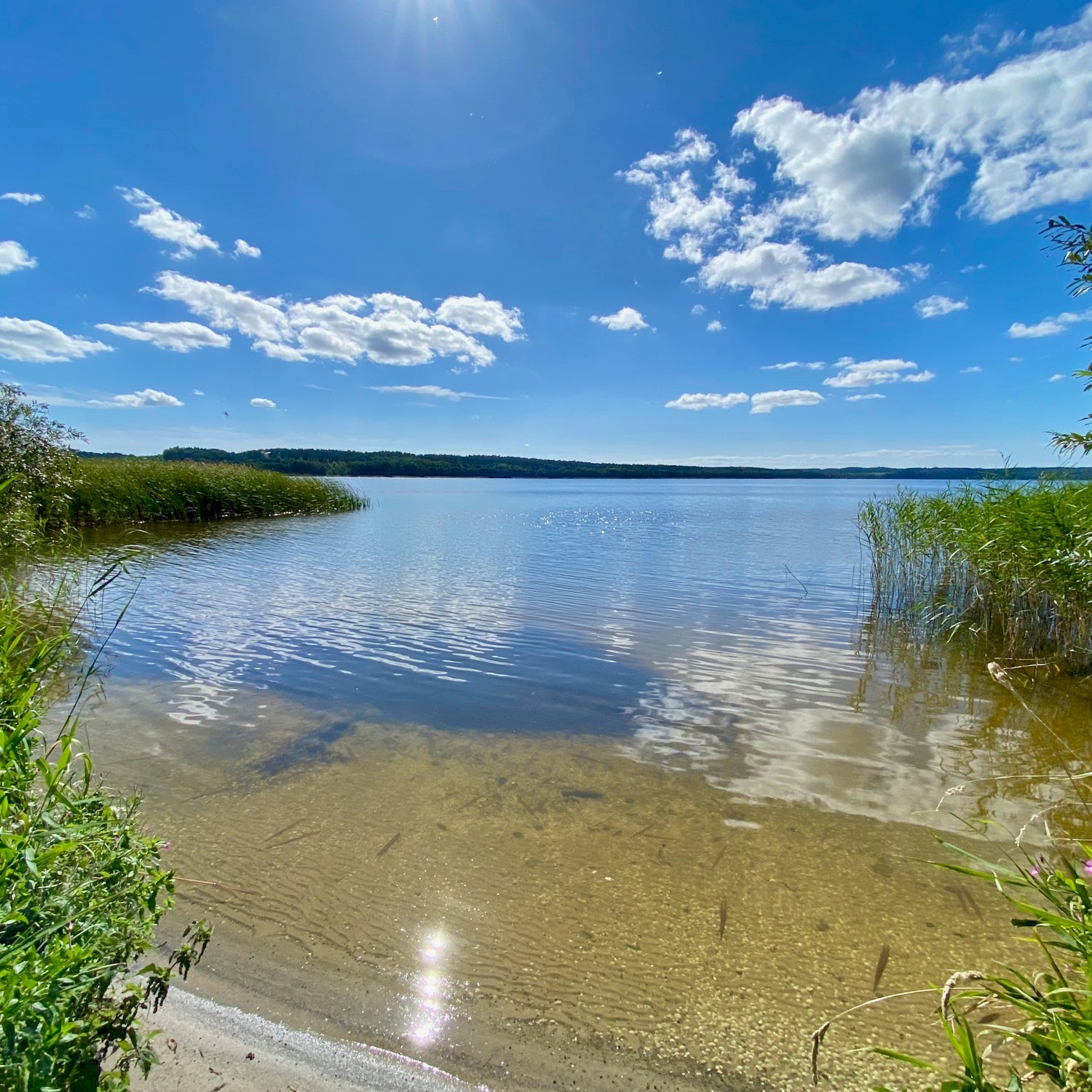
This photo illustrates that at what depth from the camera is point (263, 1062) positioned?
2.30 m

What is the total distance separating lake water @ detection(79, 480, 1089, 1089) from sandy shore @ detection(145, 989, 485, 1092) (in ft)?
0.36

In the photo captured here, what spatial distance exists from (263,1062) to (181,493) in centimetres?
2842

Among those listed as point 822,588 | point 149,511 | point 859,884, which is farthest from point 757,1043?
point 149,511

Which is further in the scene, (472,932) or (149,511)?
(149,511)

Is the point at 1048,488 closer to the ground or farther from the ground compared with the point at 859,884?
farther from the ground

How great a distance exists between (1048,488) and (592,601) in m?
7.56

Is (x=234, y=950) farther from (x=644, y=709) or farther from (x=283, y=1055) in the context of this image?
(x=644, y=709)

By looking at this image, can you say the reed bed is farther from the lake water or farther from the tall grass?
the tall grass

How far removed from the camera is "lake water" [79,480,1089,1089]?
2.62 metres

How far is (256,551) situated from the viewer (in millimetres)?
17984

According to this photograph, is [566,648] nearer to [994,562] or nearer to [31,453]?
[994,562]

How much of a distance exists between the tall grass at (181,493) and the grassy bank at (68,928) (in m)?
19.2

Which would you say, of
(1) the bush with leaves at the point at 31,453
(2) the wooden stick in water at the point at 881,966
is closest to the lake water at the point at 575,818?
(2) the wooden stick in water at the point at 881,966

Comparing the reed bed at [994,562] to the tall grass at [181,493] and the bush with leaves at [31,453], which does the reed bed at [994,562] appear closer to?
the bush with leaves at [31,453]
